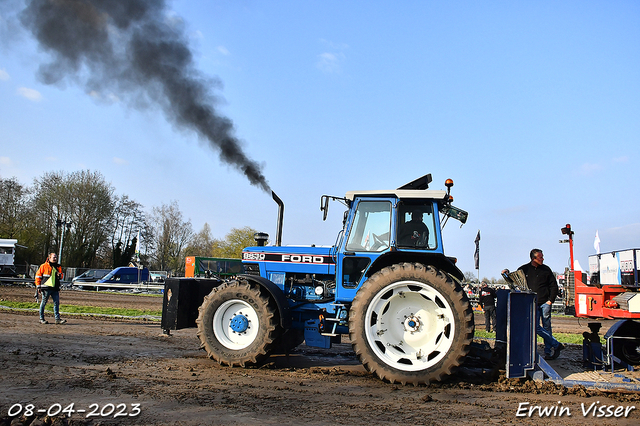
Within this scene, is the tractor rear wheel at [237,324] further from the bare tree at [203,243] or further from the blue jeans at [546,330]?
the bare tree at [203,243]

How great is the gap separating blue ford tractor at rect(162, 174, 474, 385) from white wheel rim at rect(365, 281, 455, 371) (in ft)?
0.04

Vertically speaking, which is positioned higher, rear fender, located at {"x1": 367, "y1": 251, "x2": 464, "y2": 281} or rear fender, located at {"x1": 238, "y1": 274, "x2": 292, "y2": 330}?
rear fender, located at {"x1": 367, "y1": 251, "x2": 464, "y2": 281}

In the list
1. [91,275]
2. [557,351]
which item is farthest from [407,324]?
[91,275]

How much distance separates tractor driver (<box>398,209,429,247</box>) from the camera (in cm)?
607

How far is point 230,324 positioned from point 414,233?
284 cm

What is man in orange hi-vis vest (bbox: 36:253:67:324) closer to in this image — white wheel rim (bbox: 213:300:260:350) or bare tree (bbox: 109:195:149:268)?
white wheel rim (bbox: 213:300:260:350)

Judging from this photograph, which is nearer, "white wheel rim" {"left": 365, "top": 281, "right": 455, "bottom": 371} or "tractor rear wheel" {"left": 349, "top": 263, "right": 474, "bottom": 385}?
"tractor rear wheel" {"left": 349, "top": 263, "right": 474, "bottom": 385}

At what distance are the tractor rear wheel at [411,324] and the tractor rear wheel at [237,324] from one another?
1.20 meters

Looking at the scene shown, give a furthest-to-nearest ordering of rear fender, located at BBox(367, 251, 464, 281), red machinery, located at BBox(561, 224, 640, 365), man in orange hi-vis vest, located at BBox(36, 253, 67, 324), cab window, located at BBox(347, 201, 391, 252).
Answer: man in orange hi-vis vest, located at BBox(36, 253, 67, 324), cab window, located at BBox(347, 201, 391, 252), rear fender, located at BBox(367, 251, 464, 281), red machinery, located at BBox(561, 224, 640, 365)

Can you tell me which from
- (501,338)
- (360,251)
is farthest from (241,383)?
(501,338)

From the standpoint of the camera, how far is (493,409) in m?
4.42

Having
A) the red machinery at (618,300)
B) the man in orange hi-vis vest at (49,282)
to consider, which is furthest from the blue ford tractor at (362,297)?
the man in orange hi-vis vest at (49,282)

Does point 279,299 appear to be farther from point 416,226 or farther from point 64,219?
point 64,219

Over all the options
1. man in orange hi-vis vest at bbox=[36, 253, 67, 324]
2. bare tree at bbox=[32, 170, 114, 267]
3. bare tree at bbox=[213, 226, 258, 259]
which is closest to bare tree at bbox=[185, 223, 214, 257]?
bare tree at bbox=[213, 226, 258, 259]
